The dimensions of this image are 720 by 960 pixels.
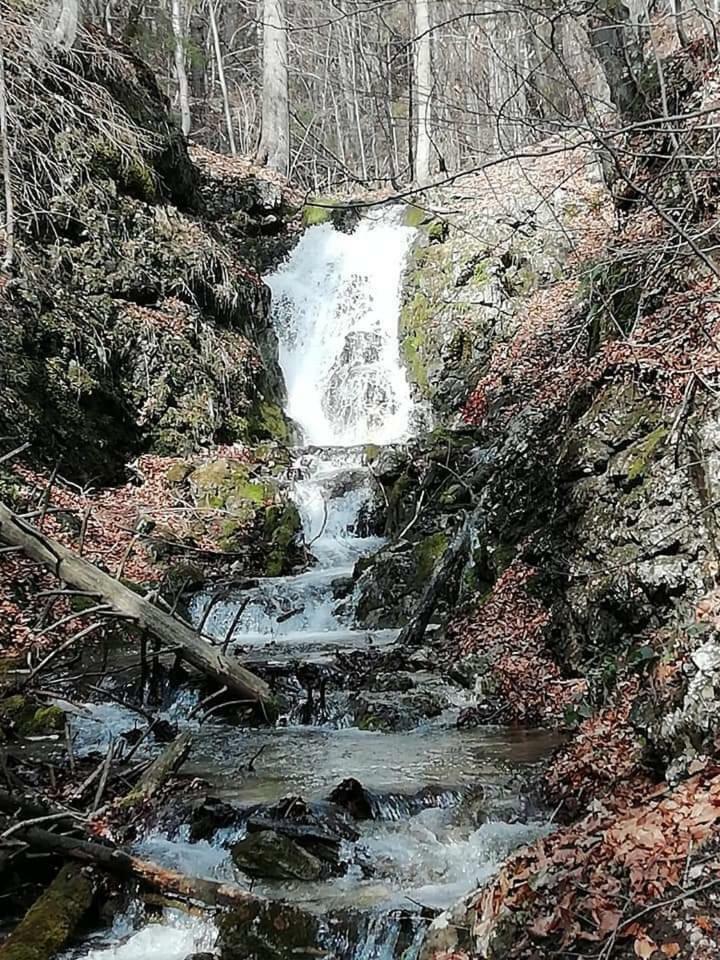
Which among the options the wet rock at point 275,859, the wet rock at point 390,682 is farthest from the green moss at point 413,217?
the wet rock at point 275,859

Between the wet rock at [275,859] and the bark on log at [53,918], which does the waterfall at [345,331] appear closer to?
the wet rock at [275,859]

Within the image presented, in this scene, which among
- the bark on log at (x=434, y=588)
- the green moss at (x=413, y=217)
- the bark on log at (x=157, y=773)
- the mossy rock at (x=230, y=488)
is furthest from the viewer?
the green moss at (x=413, y=217)

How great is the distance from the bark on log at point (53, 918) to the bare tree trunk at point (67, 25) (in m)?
13.5

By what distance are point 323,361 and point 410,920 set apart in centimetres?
1439

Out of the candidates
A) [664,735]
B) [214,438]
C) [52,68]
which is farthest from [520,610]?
[52,68]

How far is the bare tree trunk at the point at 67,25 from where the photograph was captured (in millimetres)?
13383

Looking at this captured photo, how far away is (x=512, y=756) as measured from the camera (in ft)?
20.2

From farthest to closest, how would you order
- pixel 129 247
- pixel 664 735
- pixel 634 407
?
1. pixel 129 247
2. pixel 634 407
3. pixel 664 735

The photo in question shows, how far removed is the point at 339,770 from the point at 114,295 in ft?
32.2

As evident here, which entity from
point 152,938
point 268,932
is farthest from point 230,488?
point 268,932

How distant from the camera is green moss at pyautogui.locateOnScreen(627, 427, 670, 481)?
23.5 feet

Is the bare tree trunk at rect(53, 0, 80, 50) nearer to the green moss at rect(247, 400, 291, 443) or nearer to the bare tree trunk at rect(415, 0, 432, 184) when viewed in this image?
the bare tree trunk at rect(415, 0, 432, 184)

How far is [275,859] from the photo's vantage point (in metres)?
4.48

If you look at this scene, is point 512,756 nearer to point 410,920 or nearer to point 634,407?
point 410,920
